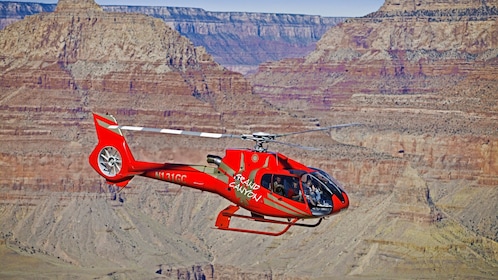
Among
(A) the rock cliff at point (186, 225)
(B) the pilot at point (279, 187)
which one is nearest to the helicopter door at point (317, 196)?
(B) the pilot at point (279, 187)

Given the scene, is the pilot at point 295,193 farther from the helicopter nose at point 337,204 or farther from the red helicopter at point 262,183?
the helicopter nose at point 337,204

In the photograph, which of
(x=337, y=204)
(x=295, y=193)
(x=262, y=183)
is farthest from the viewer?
(x=262, y=183)

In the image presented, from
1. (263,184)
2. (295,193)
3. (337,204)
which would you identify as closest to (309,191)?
(295,193)

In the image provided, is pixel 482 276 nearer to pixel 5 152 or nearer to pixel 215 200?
pixel 215 200

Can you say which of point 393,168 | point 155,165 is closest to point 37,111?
point 393,168

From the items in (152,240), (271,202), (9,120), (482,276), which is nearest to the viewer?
(271,202)

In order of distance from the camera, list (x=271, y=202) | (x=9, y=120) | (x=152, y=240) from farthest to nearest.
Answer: (x=9, y=120) < (x=152, y=240) < (x=271, y=202)

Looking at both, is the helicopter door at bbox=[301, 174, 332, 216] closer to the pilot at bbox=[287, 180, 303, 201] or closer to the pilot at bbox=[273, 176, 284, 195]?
the pilot at bbox=[287, 180, 303, 201]

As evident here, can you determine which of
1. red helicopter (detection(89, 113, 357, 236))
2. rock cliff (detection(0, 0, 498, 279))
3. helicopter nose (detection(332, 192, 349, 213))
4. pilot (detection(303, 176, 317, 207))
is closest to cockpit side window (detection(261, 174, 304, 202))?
red helicopter (detection(89, 113, 357, 236))

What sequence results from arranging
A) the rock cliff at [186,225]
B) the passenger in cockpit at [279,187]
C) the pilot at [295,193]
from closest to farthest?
the pilot at [295,193]
the passenger in cockpit at [279,187]
the rock cliff at [186,225]

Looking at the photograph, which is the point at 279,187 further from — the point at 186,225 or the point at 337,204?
the point at 186,225

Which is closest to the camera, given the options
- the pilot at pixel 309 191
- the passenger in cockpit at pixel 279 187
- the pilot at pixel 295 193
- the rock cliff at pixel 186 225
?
the pilot at pixel 309 191
